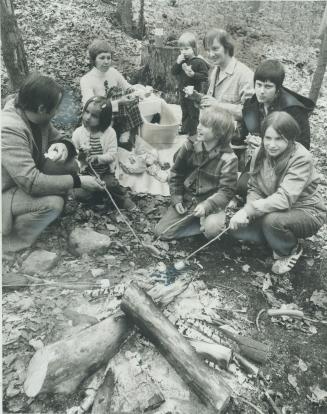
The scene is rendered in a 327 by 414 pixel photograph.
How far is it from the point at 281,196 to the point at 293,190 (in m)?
0.14

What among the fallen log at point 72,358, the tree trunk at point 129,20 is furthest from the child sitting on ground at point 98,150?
the tree trunk at point 129,20

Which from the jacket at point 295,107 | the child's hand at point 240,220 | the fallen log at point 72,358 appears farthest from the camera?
the jacket at point 295,107

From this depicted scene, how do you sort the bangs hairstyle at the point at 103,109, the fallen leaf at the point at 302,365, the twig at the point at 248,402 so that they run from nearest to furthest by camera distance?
the twig at the point at 248,402 < the fallen leaf at the point at 302,365 < the bangs hairstyle at the point at 103,109

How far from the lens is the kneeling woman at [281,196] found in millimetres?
3988

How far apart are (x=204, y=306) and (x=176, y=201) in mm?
1404

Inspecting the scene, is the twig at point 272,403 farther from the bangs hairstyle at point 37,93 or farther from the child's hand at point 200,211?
the bangs hairstyle at point 37,93

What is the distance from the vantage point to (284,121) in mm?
3875

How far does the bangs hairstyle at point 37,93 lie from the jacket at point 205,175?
1.59 metres

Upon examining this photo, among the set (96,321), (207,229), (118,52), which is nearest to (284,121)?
(207,229)

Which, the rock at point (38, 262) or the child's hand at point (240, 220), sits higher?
the child's hand at point (240, 220)

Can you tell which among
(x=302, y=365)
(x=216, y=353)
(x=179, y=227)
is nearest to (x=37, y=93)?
(x=179, y=227)

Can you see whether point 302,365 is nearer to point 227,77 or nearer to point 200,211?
point 200,211

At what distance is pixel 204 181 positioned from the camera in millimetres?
4547

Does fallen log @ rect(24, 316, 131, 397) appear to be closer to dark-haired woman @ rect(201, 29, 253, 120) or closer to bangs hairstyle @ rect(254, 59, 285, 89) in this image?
bangs hairstyle @ rect(254, 59, 285, 89)
